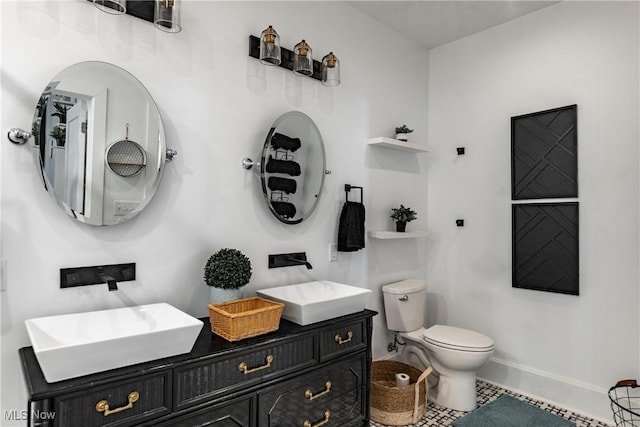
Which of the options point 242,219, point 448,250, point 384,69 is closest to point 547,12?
point 384,69

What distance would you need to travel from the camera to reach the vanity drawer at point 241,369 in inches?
57.3

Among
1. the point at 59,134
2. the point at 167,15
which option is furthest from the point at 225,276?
the point at 167,15

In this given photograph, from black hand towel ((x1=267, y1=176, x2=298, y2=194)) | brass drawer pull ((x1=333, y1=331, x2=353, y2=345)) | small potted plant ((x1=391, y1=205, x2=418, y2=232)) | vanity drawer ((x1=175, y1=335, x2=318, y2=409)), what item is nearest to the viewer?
vanity drawer ((x1=175, y1=335, x2=318, y2=409))

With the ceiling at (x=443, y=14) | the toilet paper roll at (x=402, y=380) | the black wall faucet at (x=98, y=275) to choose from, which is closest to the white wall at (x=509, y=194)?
the ceiling at (x=443, y=14)

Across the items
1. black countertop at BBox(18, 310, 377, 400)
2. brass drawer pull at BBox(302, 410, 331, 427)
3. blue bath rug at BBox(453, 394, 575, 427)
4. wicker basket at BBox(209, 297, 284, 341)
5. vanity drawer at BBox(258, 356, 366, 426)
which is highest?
wicker basket at BBox(209, 297, 284, 341)

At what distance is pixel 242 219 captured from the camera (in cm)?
218

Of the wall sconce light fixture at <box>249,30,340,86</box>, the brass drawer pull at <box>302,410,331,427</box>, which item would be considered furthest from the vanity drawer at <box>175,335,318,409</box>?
the wall sconce light fixture at <box>249,30,340,86</box>

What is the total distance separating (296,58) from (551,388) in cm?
281

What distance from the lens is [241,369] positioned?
1608 millimetres

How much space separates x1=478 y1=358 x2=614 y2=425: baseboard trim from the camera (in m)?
2.55

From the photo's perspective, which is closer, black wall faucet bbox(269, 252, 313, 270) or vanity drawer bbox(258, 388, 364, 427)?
vanity drawer bbox(258, 388, 364, 427)

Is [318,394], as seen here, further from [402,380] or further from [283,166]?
[283,166]

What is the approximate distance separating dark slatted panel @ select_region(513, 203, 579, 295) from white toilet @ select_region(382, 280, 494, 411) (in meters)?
0.59

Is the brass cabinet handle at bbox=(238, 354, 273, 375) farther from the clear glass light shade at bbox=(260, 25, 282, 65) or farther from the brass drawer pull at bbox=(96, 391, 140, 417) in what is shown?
the clear glass light shade at bbox=(260, 25, 282, 65)
